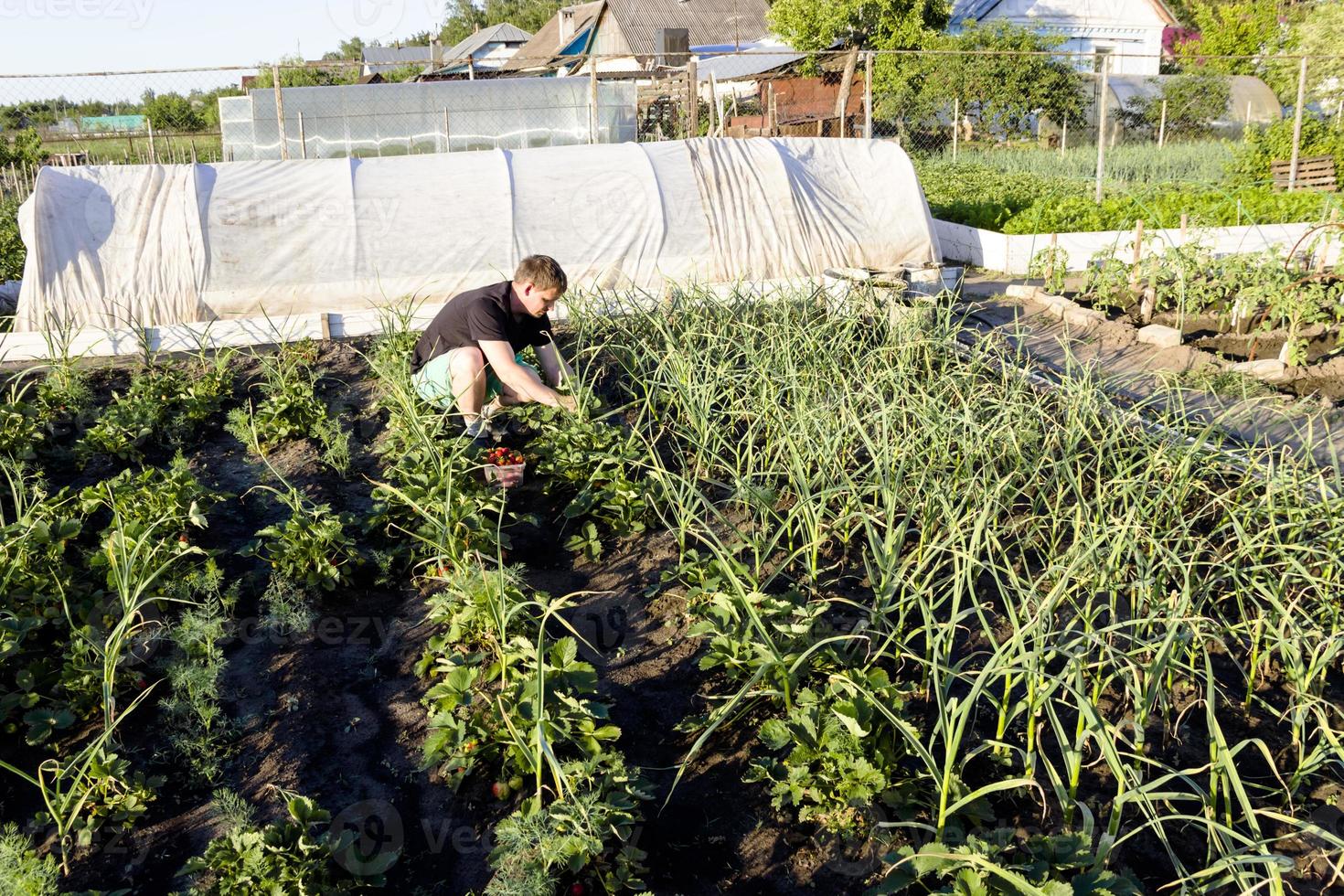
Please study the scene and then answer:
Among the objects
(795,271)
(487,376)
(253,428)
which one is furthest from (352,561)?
(795,271)

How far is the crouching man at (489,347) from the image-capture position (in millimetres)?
4258

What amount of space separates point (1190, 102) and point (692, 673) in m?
21.0

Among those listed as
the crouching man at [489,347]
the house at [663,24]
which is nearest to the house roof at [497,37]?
the house at [663,24]

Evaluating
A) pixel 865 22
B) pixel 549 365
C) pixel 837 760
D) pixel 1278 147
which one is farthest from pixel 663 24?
pixel 837 760

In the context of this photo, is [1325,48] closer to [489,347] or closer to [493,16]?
[489,347]

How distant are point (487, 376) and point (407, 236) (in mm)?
2594

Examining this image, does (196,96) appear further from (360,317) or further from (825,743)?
(825,743)

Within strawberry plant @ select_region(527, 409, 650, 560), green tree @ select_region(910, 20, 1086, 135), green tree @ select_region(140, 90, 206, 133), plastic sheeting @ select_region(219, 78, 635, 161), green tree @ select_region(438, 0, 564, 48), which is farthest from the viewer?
green tree @ select_region(438, 0, 564, 48)

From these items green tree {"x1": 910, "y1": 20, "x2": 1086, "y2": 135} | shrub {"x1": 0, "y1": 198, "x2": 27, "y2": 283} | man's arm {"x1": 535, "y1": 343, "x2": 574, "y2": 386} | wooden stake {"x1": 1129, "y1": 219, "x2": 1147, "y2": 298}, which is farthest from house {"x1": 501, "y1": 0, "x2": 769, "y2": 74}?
man's arm {"x1": 535, "y1": 343, "x2": 574, "y2": 386}

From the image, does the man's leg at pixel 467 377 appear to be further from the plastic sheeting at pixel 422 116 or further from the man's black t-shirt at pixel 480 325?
the plastic sheeting at pixel 422 116

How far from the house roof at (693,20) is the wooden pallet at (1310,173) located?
23033 millimetres

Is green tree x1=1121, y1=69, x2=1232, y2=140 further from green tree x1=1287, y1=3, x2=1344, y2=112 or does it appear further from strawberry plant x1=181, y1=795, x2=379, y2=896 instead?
strawberry plant x1=181, y1=795, x2=379, y2=896

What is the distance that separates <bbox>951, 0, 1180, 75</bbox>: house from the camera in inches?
1005

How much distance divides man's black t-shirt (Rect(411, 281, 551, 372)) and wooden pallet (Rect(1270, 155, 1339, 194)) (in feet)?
36.5
